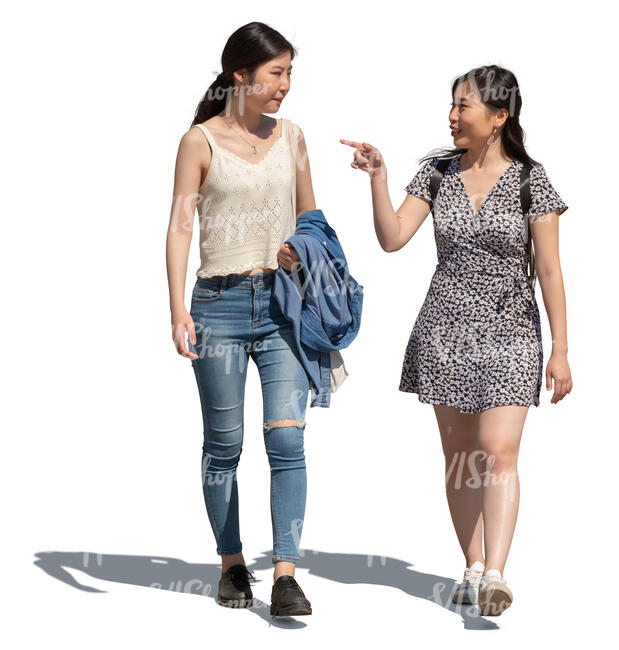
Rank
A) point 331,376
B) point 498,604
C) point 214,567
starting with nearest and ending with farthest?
point 498,604, point 331,376, point 214,567

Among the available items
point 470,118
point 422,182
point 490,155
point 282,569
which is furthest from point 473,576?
point 470,118

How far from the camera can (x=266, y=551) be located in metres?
8.31

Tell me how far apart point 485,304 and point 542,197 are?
58 cm

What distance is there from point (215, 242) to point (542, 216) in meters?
1.58

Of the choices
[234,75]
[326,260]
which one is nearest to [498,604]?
[326,260]

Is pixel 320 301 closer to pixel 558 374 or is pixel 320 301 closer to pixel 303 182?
pixel 303 182

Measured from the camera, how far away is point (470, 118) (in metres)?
7.12

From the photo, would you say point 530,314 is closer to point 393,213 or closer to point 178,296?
point 393,213

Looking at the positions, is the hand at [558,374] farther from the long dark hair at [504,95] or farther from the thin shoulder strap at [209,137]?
the thin shoulder strap at [209,137]

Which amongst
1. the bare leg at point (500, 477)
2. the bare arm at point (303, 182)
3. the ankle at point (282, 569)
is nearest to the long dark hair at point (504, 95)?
the bare arm at point (303, 182)

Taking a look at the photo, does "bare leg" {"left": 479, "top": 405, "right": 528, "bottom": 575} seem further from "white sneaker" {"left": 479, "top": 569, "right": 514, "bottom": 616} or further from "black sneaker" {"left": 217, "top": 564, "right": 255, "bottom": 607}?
"black sneaker" {"left": 217, "top": 564, "right": 255, "bottom": 607}

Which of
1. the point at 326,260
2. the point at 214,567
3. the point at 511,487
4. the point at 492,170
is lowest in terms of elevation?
the point at 214,567

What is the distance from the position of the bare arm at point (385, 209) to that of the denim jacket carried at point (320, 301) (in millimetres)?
264

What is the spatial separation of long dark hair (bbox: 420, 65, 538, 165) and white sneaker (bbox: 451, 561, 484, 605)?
6.80 ft
